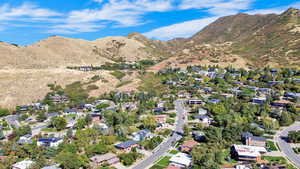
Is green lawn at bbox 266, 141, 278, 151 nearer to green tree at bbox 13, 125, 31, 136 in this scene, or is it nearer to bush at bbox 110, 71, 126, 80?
green tree at bbox 13, 125, 31, 136

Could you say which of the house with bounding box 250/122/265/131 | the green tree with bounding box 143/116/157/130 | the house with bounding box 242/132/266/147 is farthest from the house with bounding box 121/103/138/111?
the house with bounding box 242/132/266/147

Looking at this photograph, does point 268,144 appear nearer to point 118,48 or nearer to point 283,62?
point 283,62

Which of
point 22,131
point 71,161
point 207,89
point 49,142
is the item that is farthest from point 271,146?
point 22,131

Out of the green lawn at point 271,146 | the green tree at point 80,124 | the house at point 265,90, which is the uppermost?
the house at point 265,90

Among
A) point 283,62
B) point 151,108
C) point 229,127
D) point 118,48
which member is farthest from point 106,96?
point 118,48

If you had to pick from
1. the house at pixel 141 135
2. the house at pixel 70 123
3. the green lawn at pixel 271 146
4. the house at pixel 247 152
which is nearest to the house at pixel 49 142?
the house at pixel 70 123

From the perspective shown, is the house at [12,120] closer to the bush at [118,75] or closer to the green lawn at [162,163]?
the green lawn at [162,163]
